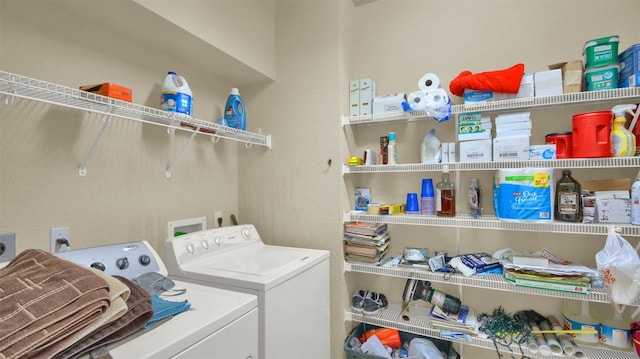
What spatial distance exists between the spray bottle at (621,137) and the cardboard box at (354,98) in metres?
1.31

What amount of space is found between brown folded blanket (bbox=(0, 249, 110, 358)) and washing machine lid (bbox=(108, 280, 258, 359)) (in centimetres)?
13

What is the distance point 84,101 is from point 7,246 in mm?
626

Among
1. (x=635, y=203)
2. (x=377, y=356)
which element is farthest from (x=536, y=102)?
(x=377, y=356)

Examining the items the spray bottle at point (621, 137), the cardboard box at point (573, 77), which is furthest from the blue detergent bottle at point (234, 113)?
the spray bottle at point (621, 137)

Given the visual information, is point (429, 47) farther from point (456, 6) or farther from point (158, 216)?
point (158, 216)

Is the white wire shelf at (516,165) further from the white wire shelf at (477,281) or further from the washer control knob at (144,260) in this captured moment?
the washer control knob at (144,260)

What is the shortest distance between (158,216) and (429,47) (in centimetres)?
205

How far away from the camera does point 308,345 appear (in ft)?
A: 5.02

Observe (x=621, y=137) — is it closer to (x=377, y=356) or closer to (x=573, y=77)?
(x=573, y=77)

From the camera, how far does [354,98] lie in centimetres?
201

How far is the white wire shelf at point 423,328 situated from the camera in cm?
146

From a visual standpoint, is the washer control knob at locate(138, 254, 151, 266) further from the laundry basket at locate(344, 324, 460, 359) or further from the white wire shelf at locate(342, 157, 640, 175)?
the laundry basket at locate(344, 324, 460, 359)

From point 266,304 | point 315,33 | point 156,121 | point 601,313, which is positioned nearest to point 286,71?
point 315,33

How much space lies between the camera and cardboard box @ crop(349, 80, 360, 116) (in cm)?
199
